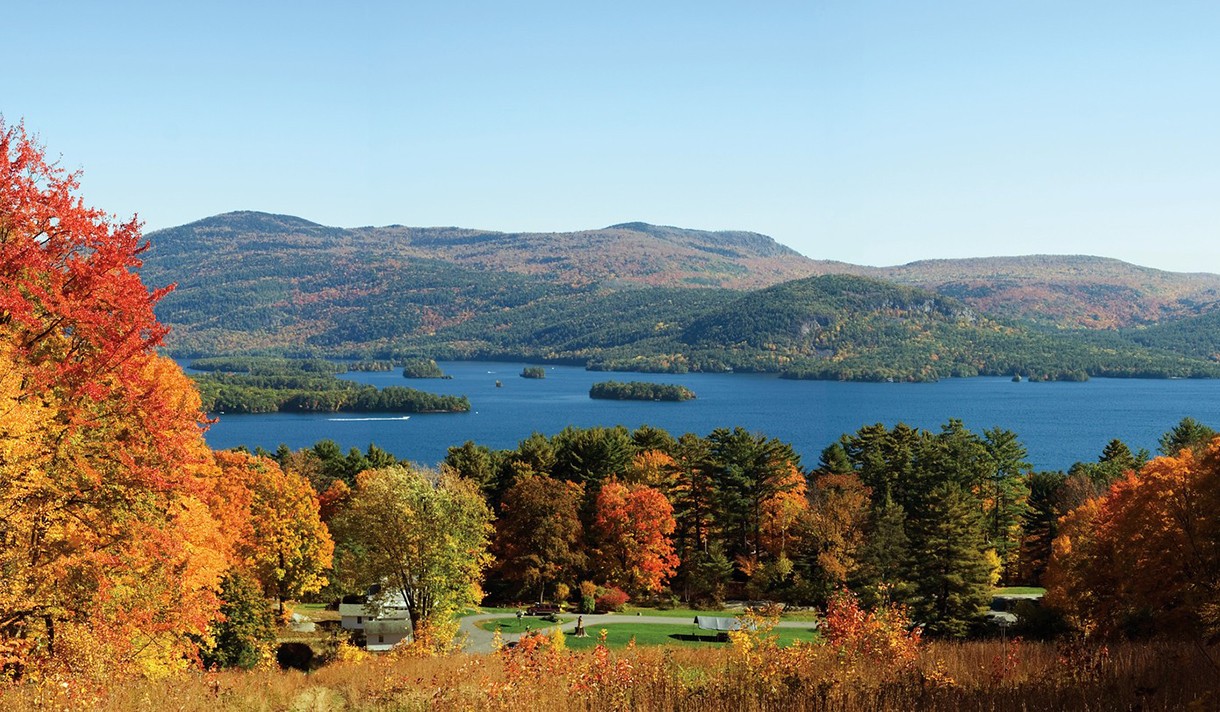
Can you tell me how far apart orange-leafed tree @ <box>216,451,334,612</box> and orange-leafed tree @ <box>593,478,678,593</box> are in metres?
17.0

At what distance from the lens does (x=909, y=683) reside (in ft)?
36.1

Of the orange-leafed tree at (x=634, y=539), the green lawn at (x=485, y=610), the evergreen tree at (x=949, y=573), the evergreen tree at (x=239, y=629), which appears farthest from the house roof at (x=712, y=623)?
the evergreen tree at (x=239, y=629)

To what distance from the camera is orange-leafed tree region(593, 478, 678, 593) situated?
57.8 meters

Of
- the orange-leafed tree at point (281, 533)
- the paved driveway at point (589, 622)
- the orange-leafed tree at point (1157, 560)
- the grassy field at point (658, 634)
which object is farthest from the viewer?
the orange-leafed tree at point (281, 533)

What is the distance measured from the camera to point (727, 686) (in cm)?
1092

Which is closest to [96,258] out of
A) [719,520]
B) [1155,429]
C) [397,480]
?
[397,480]

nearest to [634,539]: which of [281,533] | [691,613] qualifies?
[691,613]

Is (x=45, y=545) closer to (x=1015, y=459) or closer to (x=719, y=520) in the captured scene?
(x=719, y=520)

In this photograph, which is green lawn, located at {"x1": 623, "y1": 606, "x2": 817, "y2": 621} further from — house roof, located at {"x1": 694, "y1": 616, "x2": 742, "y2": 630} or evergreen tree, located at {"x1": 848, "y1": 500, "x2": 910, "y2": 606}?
house roof, located at {"x1": 694, "y1": 616, "x2": 742, "y2": 630}

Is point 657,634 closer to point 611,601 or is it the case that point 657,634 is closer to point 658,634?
point 658,634

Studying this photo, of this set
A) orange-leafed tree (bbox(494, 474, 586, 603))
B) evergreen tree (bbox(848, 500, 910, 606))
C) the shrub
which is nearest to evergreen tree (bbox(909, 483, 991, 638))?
evergreen tree (bbox(848, 500, 910, 606))

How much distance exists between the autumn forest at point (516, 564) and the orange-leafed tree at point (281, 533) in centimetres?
16

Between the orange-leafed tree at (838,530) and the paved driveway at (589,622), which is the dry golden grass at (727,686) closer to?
the paved driveway at (589,622)

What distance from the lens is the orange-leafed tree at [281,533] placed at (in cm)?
4688
